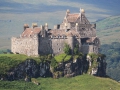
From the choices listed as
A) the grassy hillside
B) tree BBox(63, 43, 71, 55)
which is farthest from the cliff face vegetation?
the grassy hillside

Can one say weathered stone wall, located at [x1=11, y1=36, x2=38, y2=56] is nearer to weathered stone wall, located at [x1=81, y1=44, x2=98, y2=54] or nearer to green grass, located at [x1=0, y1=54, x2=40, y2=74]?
green grass, located at [x1=0, y1=54, x2=40, y2=74]

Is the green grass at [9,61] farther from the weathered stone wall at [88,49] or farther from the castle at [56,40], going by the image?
the weathered stone wall at [88,49]

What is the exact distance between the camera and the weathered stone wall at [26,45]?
100m

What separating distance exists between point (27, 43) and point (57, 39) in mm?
7247

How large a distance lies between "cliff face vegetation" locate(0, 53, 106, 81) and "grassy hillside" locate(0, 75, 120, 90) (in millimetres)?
1959

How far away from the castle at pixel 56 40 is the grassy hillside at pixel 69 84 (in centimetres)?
756

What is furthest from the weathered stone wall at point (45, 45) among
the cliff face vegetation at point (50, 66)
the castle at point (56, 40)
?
the cliff face vegetation at point (50, 66)

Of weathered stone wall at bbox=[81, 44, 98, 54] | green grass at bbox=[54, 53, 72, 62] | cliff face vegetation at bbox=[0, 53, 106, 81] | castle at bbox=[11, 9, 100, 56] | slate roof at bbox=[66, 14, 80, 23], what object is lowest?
cliff face vegetation at bbox=[0, 53, 106, 81]

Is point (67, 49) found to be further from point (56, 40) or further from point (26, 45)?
point (26, 45)

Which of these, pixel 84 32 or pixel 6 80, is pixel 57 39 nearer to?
pixel 84 32

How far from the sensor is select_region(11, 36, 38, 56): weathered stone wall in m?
100

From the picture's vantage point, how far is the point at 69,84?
95.9m

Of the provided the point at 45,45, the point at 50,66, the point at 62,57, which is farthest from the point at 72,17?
the point at 50,66

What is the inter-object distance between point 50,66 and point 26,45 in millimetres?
7912
